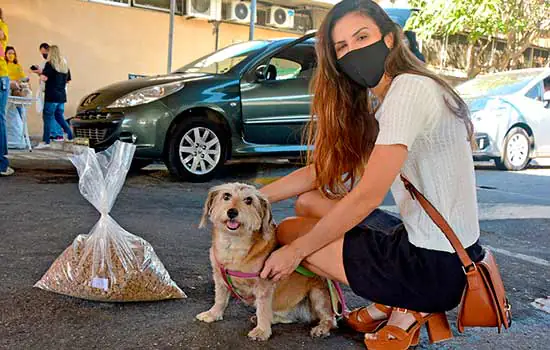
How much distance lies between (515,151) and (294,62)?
190 inches

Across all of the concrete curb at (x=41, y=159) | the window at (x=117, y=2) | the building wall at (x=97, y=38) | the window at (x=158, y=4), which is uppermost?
the window at (x=158, y=4)

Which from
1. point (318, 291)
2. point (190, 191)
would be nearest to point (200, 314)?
point (318, 291)

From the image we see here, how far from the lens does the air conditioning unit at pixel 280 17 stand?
47.7 feet

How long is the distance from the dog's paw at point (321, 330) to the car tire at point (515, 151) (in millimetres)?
7949

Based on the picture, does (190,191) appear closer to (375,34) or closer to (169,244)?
(169,244)

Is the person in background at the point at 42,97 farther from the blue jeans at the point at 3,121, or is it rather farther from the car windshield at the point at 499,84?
the car windshield at the point at 499,84

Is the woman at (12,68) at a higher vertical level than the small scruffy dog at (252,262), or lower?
higher

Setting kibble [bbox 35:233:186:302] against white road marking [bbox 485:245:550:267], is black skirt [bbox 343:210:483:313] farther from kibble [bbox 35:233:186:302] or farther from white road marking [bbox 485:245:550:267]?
white road marking [bbox 485:245:550:267]

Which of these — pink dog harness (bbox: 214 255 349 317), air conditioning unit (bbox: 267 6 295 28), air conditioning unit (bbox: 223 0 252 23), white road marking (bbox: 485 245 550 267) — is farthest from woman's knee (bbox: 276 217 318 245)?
air conditioning unit (bbox: 267 6 295 28)

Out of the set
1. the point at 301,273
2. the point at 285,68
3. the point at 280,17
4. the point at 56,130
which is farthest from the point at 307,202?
the point at 280,17

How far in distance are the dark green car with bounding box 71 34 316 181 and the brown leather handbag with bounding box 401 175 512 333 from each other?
4610 mm

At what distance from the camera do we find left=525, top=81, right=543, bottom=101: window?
9.60 m

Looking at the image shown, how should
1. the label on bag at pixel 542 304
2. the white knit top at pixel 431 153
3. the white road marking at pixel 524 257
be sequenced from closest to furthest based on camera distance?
the white knit top at pixel 431 153
the label on bag at pixel 542 304
the white road marking at pixel 524 257

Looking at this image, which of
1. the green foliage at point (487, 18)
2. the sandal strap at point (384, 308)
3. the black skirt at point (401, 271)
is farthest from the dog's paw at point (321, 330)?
the green foliage at point (487, 18)
